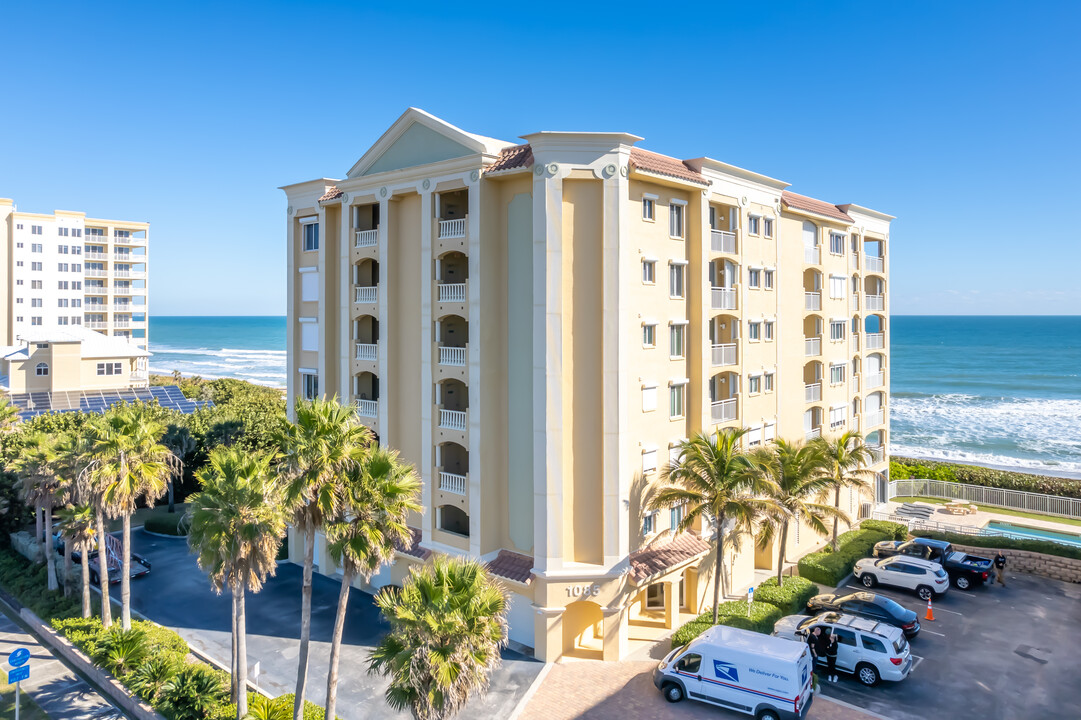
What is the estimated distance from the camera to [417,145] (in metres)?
27.7

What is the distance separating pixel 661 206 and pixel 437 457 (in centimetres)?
1364

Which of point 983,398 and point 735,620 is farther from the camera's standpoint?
point 983,398

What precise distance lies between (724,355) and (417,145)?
1613 centimetres

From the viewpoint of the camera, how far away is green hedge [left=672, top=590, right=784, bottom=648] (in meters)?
24.2

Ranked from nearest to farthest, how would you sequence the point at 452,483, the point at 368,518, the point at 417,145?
the point at 368,518 → the point at 452,483 → the point at 417,145

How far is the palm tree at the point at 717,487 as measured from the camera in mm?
23688

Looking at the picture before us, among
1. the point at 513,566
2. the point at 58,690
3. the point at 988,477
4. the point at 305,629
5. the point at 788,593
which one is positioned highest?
the point at 305,629

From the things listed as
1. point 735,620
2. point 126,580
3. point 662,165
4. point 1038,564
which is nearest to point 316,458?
point 126,580

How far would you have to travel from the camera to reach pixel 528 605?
80.7 feet

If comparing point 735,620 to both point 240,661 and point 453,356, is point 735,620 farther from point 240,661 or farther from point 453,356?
point 240,661

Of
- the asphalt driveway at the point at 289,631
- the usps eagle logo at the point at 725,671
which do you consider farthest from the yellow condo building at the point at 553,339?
the usps eagle logo at the point at 725,671

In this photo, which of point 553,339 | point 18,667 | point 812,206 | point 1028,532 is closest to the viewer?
point 18,667

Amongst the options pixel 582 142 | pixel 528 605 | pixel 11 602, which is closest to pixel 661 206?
pixel 582 142

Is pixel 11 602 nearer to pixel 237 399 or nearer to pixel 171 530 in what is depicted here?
pixel 171 530
